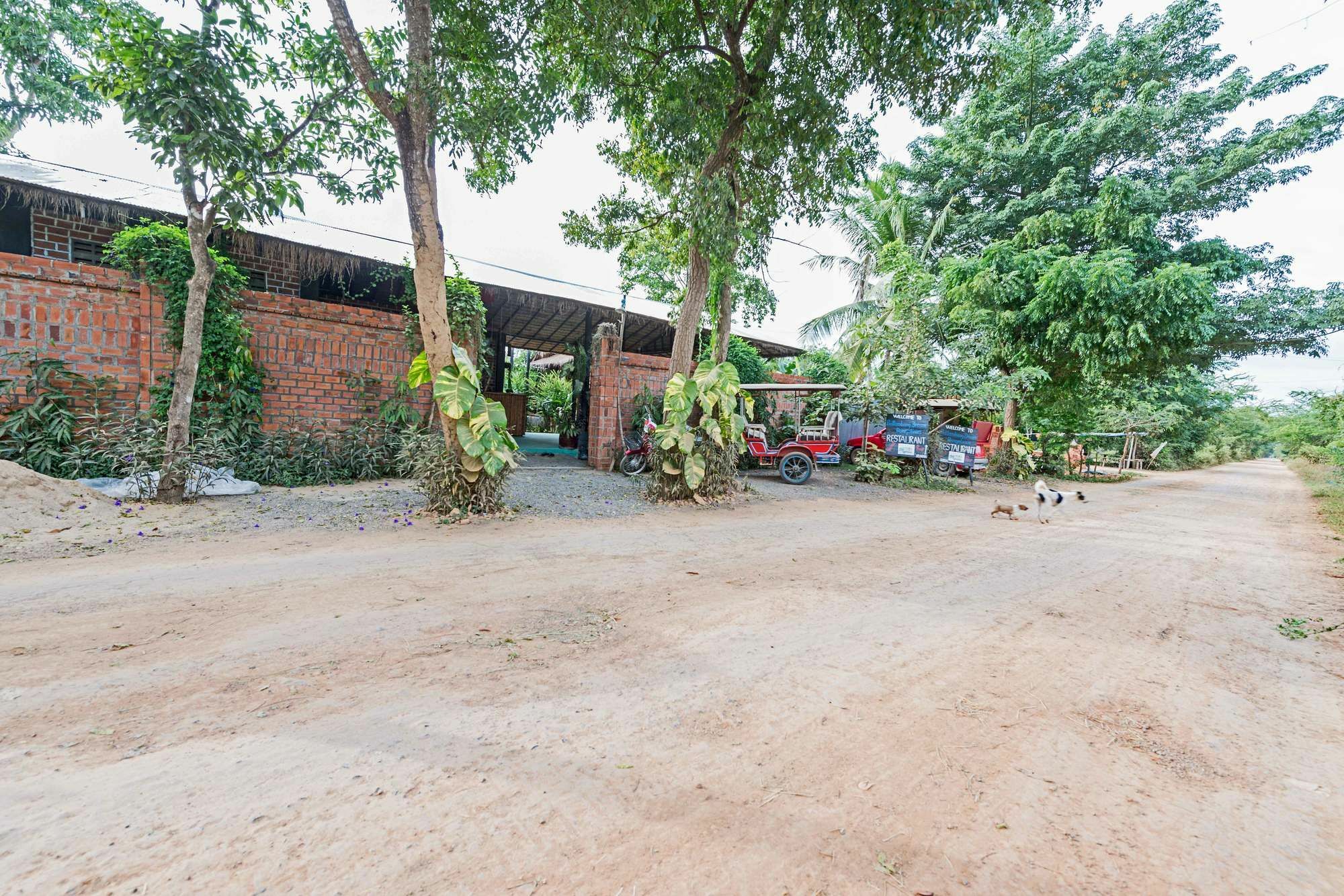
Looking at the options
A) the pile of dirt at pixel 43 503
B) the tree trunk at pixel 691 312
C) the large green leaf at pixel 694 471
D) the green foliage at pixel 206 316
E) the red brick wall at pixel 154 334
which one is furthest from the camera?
the tree trunk at pixel 691 312

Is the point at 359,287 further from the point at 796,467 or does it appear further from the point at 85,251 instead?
the point at 796,467

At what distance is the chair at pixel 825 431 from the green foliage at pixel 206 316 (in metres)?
8.84

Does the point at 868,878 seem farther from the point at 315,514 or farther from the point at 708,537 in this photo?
the point at 315,514

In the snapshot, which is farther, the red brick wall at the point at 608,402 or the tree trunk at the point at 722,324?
the red brick wall at the point at 608,402

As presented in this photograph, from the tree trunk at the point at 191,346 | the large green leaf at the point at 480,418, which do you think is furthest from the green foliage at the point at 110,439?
the large green leaf at the point at 480,418

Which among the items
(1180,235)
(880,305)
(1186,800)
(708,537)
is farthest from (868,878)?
(1180,235)

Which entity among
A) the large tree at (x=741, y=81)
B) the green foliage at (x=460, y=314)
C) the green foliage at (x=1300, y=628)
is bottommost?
the green foliage at (x=1300, y=628)

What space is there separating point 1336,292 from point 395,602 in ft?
76.5

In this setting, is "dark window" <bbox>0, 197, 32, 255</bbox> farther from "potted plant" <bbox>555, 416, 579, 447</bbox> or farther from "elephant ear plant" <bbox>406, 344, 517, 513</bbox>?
"potted plant" <bbox>555, 416, 579, 447</bbox>

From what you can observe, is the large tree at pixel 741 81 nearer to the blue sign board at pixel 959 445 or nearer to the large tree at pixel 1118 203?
the blue sign board at pixel 959 445

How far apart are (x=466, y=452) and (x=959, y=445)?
10360mm

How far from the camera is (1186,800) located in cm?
164

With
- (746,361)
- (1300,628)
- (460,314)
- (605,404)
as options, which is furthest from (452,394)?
(746,361)

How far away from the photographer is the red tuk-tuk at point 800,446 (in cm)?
996
